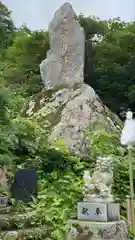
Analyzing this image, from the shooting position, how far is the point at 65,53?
33.2 feet

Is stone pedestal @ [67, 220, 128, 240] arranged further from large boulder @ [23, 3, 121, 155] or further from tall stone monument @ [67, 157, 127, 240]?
large boulder @ [23, 3, 121, 155]

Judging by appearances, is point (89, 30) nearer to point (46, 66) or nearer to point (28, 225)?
point (46, 66)

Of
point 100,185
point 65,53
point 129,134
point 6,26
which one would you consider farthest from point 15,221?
point 6,26

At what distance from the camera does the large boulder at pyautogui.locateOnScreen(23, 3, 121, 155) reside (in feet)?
28.1

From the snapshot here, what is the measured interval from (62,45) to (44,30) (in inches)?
181

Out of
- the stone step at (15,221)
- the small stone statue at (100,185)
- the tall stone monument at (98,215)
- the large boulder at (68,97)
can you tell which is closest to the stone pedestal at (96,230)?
the tall stone monument at (98,215)

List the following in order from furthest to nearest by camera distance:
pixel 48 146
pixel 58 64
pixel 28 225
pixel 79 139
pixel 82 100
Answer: pixel 58 64 → pixel 82 100 → pixel 79 139 → pixel 48 146 → pixel 28 225

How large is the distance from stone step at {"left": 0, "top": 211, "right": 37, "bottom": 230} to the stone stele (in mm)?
5290

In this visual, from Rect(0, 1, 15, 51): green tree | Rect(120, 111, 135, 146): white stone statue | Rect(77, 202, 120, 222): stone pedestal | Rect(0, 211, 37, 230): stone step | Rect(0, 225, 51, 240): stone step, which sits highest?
Rect(0, 1, 15, 51): green tree

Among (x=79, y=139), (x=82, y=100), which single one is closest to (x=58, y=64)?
(x=82, y=100)

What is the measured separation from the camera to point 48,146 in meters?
7.30

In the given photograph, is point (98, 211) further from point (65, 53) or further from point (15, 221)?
point (65, 53)

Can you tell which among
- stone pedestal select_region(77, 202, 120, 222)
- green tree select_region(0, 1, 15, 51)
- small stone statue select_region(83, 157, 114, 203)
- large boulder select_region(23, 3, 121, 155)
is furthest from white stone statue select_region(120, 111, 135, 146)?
green tree select_region(0, 1, 15, 51)

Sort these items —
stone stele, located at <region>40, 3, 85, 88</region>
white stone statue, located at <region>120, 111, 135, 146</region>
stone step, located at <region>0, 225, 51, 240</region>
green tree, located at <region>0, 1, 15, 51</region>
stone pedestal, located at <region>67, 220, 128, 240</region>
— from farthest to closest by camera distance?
1. green tree, located at <region>0, 1, 15, 51</region>
2. stone stele, located at <region>40, 3, 85, 88</region>
3. stone step, located at <region>0, 225, 51, 240</region>
4. stone pedestal, located at <region>67, 220, 128, 240</region>
5. white stone statue, located at <region>120, 111, 135, 146</region>
